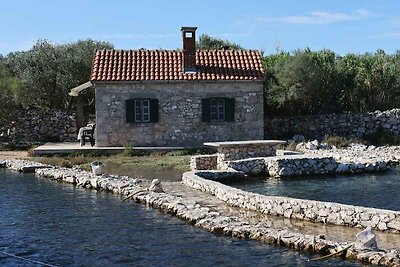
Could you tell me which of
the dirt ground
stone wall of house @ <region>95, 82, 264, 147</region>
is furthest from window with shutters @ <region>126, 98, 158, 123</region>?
the dirt ground

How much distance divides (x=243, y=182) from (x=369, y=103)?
17191mm

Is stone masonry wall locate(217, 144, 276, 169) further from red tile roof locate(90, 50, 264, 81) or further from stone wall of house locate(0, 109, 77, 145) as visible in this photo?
stone wall of house locate(0, 109, 77, 145)

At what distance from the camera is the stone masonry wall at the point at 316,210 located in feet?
35.6

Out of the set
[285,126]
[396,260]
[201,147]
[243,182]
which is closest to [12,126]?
[201,147]

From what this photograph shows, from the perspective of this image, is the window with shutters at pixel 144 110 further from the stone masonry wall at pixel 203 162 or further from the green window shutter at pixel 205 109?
the stone masonry wall at pixel 203 162

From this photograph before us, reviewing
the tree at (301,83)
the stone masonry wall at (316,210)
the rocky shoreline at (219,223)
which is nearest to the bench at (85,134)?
the rocky shoreline at (219,223)

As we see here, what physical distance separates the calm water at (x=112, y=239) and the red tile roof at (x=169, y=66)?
39.3 ft

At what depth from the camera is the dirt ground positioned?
2479 centimetres

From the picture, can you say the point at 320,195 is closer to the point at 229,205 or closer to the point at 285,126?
the point at 229,205

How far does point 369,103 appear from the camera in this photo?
32.6m

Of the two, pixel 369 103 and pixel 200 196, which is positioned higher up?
pixel 369 103

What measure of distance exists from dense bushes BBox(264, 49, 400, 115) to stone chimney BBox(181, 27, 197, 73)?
5.50 m

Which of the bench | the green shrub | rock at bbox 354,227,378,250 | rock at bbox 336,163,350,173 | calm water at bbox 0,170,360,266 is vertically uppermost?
the bench

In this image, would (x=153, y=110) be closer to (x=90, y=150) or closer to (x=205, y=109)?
(x=205, y=109)
